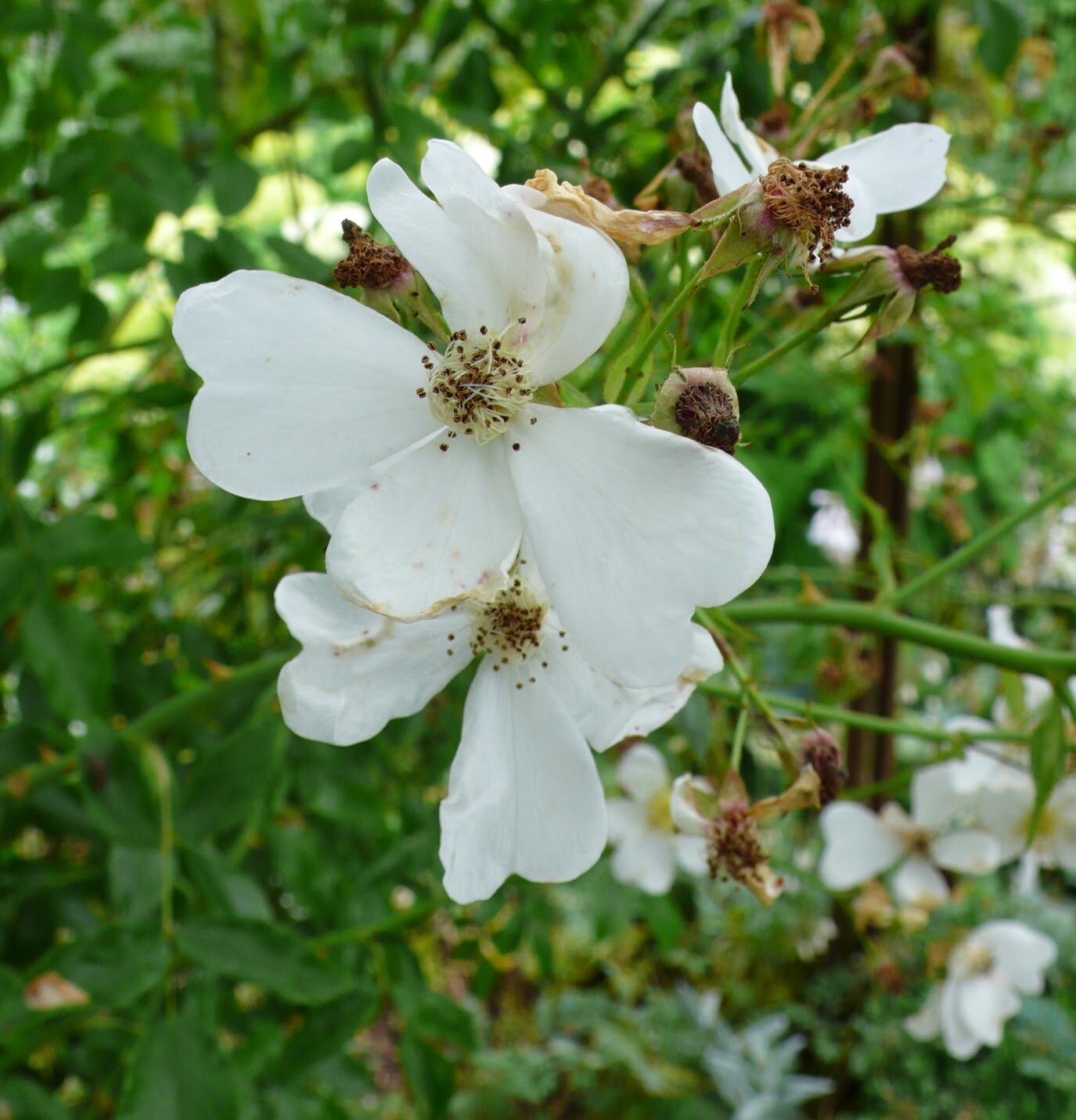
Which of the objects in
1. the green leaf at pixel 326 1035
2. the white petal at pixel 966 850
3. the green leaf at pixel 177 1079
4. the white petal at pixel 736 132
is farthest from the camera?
the white petal at pixel 966 850

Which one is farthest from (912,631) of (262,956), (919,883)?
(919,883)

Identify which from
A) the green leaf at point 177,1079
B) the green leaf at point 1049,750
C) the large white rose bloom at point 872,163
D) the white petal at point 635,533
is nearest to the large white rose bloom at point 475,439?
the white petal at point 635,533

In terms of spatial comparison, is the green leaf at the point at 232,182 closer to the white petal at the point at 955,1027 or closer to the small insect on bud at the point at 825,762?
the small insect on bud at the point at 825,762

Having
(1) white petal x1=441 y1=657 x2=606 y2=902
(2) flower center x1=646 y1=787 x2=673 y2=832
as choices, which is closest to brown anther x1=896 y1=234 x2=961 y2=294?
(1) white petal x1=441 y1=657 x2=606 y2=902

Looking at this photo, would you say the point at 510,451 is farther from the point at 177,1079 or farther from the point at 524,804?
the point at 177,1079

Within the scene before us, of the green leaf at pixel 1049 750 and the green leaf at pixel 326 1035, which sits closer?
the green leaf at pixel 1049 750

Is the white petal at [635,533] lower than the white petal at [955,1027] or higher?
higher

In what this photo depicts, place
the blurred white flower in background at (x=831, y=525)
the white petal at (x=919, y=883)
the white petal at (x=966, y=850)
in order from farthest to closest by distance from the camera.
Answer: the blurred white flower in background at (x=831, y=525), the white petal at (x=919, y=883), the white petal at (x=966, y=850)

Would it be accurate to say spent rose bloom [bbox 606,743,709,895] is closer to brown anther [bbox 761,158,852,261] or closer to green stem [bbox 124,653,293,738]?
green stem [bbox 124,653,293,738]
